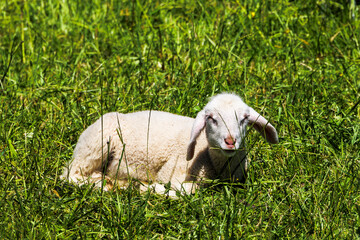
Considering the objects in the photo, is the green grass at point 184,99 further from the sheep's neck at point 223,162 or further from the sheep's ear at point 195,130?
the sheep's ear at point 195,130

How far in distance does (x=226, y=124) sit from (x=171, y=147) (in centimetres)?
59

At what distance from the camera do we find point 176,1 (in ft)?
22.0

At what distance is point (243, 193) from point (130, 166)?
89 cm

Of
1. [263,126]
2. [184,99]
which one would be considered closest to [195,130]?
[263,126]

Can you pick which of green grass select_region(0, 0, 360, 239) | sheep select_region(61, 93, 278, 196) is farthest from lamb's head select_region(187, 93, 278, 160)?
green grass select_region(0, 0, 360, 239)

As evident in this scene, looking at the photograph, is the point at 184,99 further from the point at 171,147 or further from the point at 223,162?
the point at 223,162

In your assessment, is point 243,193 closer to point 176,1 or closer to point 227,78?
point 227,78

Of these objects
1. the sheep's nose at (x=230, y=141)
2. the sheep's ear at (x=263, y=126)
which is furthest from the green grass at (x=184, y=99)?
the sheep's nose at (x=230, y=141)

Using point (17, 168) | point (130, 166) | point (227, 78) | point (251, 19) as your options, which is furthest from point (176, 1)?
point (17, 168)

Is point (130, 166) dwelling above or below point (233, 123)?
below

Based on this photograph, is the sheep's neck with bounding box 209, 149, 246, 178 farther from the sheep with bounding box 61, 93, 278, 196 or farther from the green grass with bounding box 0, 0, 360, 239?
the green grass with bounding box 0, 0, 360, 239

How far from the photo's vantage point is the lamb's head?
147 inches

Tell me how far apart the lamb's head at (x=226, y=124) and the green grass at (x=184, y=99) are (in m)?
0.16

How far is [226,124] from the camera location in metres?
3.77
